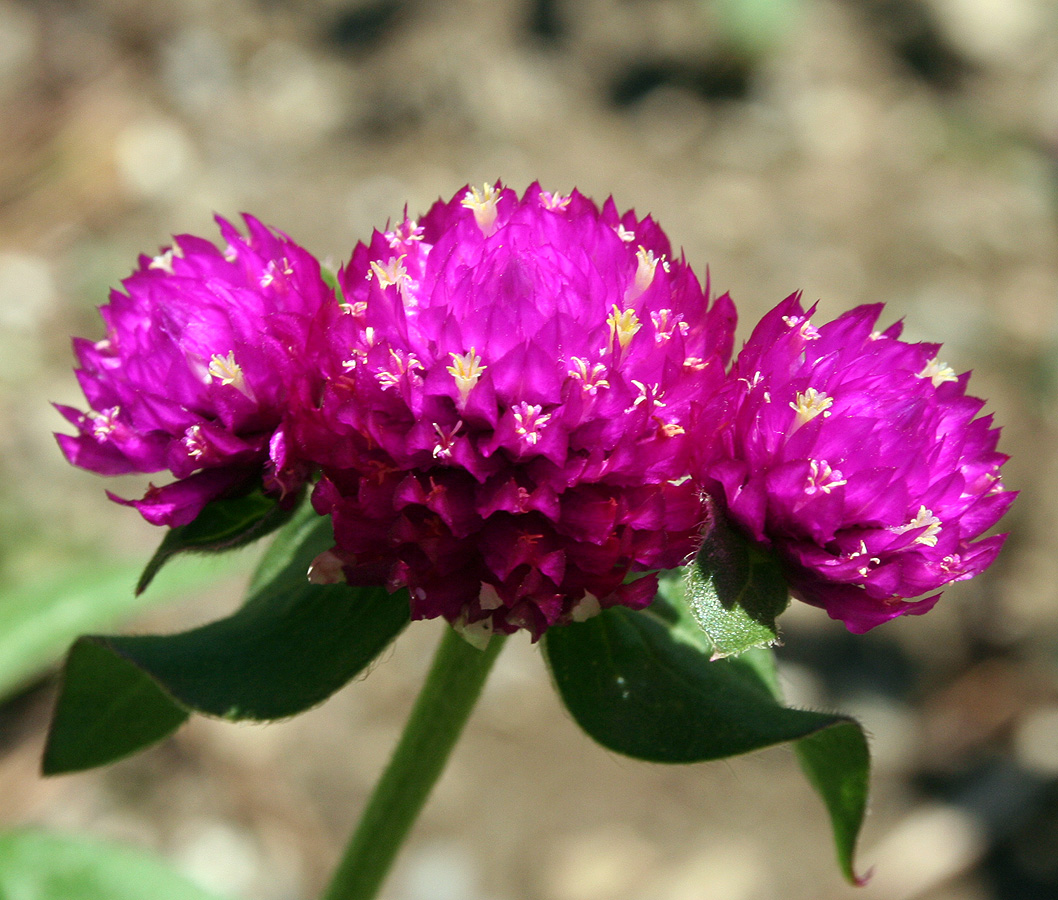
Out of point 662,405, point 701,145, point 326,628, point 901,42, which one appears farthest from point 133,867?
point 901,42

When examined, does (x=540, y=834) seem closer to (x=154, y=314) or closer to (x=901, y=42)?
(x=154, y=314)

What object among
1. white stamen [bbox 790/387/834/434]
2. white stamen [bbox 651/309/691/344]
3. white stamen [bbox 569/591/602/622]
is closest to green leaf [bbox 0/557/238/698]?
white stamen [bbox 569/591/602/622]

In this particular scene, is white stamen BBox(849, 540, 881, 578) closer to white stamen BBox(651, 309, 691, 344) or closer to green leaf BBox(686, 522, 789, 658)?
green leaf BBox(686, 522, 789, 658)

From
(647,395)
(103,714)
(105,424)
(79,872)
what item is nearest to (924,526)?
(647,395)

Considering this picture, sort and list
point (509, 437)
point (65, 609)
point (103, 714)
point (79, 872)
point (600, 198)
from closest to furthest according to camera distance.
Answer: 1. point (509, 437)
2. point (103, 714)
3. point (79, 872)
4. point (65, 609)
5. point (600, 198)

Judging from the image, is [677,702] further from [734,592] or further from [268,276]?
[268,276]

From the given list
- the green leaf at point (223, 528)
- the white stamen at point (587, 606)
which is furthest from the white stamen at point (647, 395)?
the green leaf at point (223, 528)
